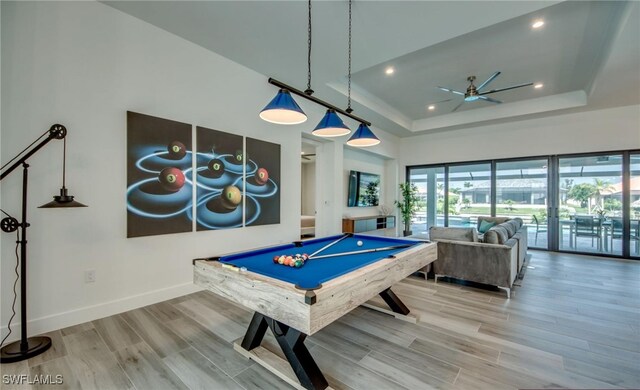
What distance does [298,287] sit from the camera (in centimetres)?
145

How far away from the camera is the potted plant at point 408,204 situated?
813cm

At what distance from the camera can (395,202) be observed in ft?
27.5

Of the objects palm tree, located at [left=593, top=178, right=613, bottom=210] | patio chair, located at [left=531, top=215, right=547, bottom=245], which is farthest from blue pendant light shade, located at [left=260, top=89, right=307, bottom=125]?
palm tree, located at [left=593, top=178, right=613, bottom=210]

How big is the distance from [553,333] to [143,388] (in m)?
3.39

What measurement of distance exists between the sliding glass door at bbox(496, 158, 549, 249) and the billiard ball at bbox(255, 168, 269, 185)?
6.15m

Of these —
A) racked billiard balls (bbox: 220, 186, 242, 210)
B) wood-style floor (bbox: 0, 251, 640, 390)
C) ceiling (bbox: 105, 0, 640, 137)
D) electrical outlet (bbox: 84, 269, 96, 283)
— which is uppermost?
ceiling (bbox: 105, 0, 640, 137)

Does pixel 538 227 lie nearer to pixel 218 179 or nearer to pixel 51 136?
pixel 218 179

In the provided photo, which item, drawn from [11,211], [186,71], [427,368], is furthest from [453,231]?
[11,211]

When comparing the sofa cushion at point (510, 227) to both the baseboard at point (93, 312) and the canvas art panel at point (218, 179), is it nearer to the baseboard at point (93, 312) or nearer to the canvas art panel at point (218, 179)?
the canvas art panel at point (218, 179)

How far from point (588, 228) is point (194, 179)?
8.08 m

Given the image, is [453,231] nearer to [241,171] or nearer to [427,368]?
[427,368]

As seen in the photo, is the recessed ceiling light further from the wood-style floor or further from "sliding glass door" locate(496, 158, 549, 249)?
"sliding glass door" locate(496, 158, 549, 249)

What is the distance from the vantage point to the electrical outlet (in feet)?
8.78

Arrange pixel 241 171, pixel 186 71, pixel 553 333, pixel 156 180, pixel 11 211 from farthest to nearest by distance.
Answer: pixel 241 171
pixel 186 71
pixel 156 180
pixel 553 333
pixel 11 211
